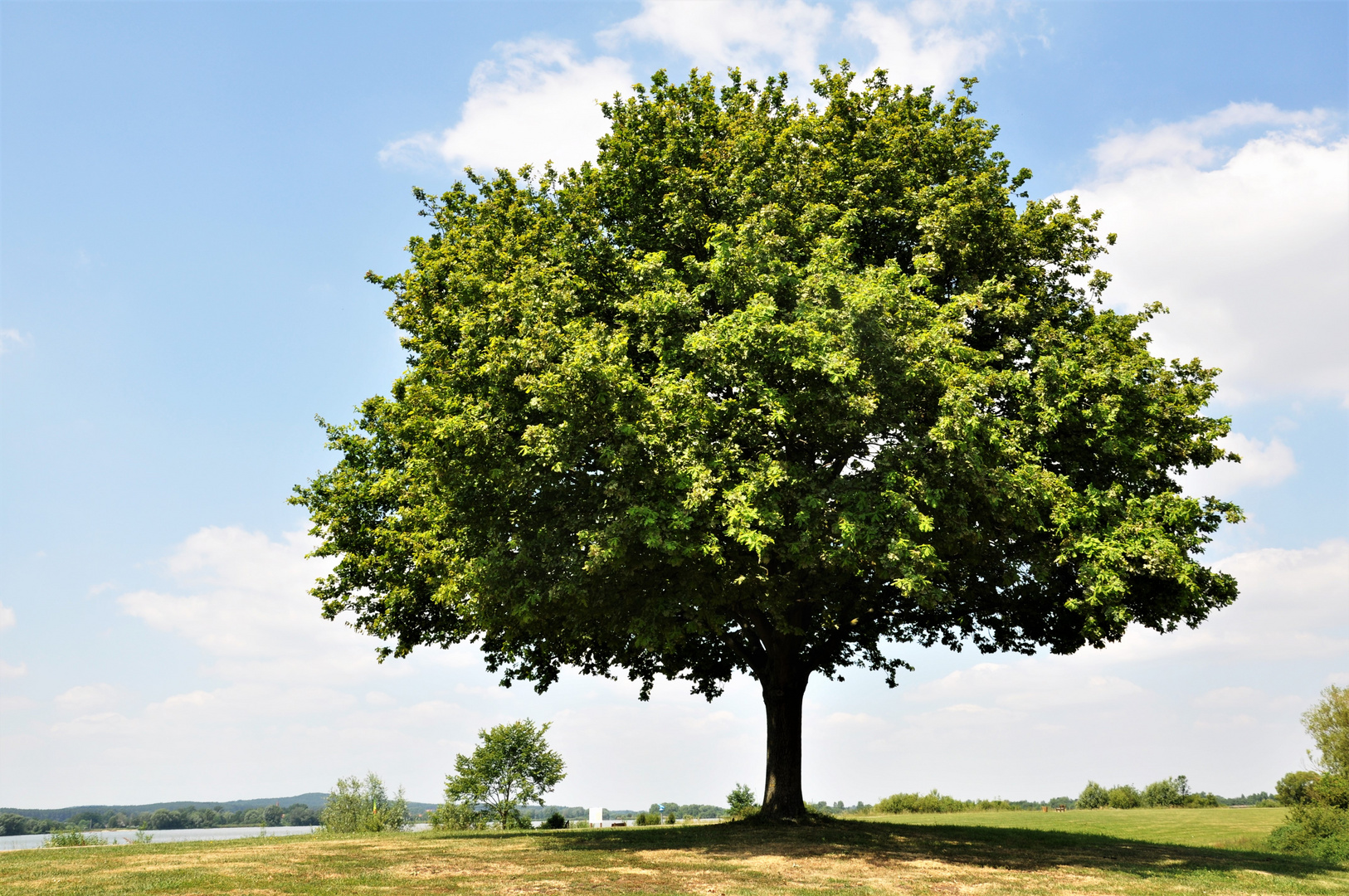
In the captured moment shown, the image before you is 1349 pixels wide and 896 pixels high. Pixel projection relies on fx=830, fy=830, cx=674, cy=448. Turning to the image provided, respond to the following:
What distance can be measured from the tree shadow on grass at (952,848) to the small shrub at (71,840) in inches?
654

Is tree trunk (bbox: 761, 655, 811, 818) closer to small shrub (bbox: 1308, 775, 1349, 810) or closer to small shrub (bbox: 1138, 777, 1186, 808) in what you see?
small shrub (bbox: 1308, 775, 1349, 810)

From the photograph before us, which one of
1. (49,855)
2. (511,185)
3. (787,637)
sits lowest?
(49,855)

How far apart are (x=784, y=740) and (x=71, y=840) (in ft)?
80.0

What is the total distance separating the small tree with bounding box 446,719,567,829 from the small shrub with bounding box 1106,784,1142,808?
44.2 metres

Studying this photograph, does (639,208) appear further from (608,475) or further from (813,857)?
(813,857)

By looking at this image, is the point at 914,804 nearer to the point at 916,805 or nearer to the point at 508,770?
the point at 916,805

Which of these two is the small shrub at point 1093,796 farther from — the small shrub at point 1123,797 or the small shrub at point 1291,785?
the small shrub at point 1291,785

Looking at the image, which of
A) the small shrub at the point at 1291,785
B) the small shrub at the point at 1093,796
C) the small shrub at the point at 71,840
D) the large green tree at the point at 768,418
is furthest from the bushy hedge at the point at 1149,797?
the small shrub at the point at 71,840

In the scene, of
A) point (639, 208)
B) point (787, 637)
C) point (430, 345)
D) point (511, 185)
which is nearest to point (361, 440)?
point (430, 345)

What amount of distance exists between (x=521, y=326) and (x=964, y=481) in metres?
10.8

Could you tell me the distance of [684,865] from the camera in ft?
58.5

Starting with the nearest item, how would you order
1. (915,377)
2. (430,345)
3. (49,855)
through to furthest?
(915,377), (49,855), (430,345)

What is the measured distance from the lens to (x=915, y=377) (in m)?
18.6

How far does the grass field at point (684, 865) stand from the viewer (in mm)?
15195
